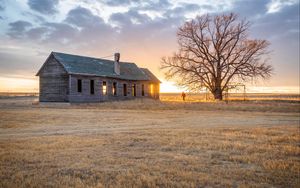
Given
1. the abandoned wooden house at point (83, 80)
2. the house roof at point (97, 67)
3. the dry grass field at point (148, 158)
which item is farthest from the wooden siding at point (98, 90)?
the dry grass field at point (148, 158)

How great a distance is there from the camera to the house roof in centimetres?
3288

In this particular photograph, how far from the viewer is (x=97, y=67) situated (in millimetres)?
37062

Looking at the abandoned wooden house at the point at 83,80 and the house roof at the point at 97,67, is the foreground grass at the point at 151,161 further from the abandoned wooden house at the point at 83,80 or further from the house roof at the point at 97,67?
the house roof at the point at 97,67

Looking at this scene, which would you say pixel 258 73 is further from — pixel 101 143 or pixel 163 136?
pixel 101 143

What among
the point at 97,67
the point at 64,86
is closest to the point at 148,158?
the point at 64,86

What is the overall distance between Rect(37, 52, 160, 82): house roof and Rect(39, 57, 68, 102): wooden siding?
93cm

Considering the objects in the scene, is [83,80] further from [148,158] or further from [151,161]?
[151,161]

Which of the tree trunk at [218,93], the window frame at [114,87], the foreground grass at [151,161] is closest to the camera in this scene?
the foreground grass at [151,161]

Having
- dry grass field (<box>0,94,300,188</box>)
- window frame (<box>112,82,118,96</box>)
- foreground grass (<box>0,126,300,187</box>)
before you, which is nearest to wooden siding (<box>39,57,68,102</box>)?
window frame (<box>112,82,118,96</box>)

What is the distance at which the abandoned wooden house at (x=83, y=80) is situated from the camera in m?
32.5

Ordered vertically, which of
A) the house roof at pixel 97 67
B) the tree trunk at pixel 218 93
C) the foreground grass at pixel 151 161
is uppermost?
the house roof at pixel 97 67

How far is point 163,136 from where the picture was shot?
472 inches

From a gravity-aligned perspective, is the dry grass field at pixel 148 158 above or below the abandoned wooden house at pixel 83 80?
below

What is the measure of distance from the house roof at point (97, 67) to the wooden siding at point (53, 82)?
36.6 inches
